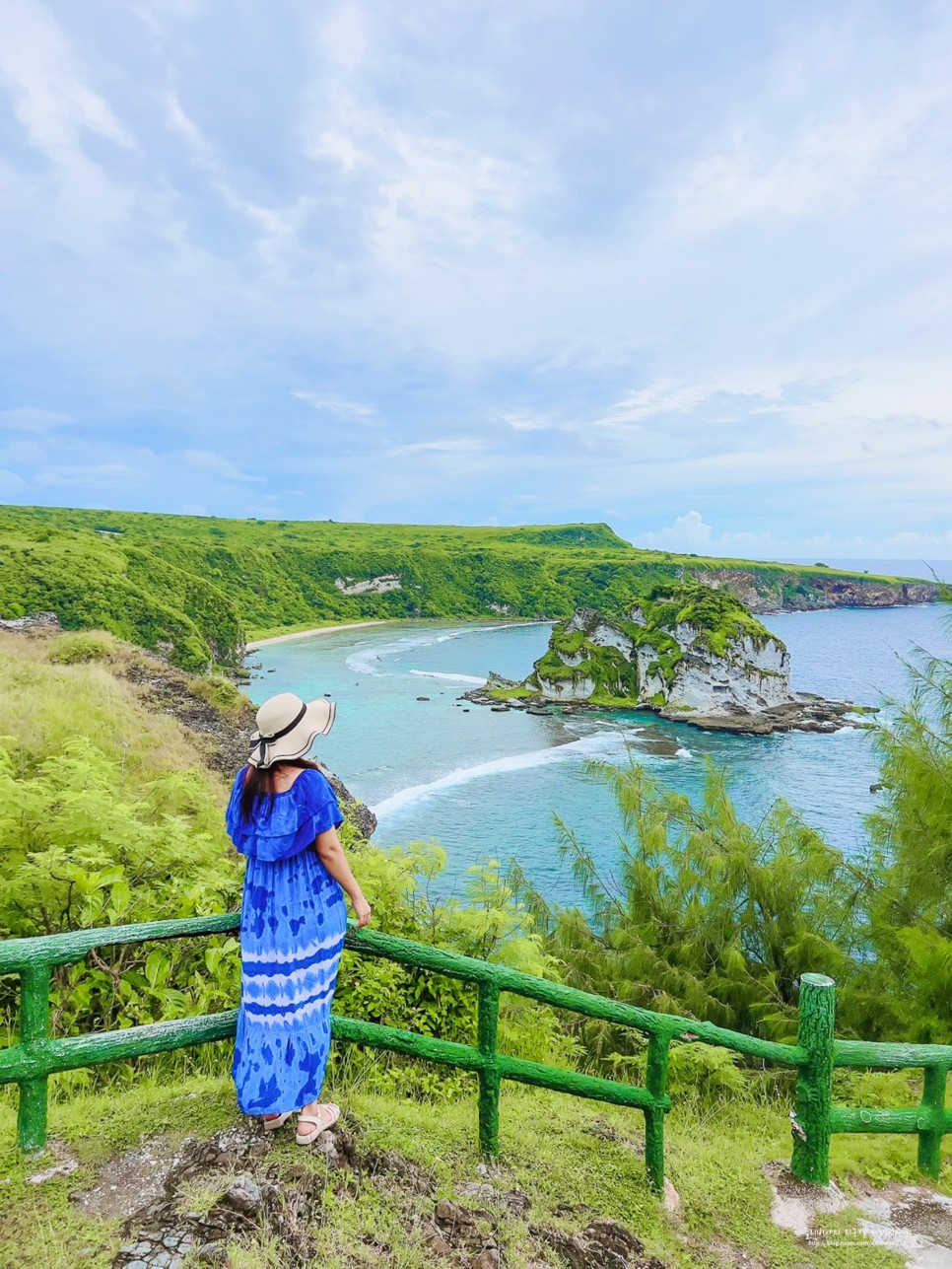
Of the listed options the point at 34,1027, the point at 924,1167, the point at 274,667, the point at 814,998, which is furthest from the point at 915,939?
the point at 274,667

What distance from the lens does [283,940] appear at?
3090 mm

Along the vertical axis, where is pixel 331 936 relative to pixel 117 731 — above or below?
above

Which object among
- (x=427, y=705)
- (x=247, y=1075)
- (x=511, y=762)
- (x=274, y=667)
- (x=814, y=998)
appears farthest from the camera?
(x=274, y=667)

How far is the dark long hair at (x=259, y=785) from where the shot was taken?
3.07 metres

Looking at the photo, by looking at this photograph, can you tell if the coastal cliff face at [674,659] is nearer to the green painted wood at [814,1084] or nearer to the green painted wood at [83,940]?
the green painted wood at [814,1084]

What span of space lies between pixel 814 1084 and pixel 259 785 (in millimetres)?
3394

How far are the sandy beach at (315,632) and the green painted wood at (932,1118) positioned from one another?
89.1 metres

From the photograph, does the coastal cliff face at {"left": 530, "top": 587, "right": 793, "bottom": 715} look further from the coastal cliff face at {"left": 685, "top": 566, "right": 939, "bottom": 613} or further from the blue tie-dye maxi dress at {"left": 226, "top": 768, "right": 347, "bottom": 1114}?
the coastal cliff face at {"left": 685, "top": 566, "right": 939, "bottom": 613}

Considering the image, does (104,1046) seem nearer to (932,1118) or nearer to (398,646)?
(932,1118)

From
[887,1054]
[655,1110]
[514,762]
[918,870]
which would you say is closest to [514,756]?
[514,762]

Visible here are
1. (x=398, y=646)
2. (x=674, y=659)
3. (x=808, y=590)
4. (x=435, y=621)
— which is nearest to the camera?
(x=674, y=659)

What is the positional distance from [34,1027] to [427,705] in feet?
180

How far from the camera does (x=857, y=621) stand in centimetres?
13425

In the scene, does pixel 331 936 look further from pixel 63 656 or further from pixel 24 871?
pixel 63 656
